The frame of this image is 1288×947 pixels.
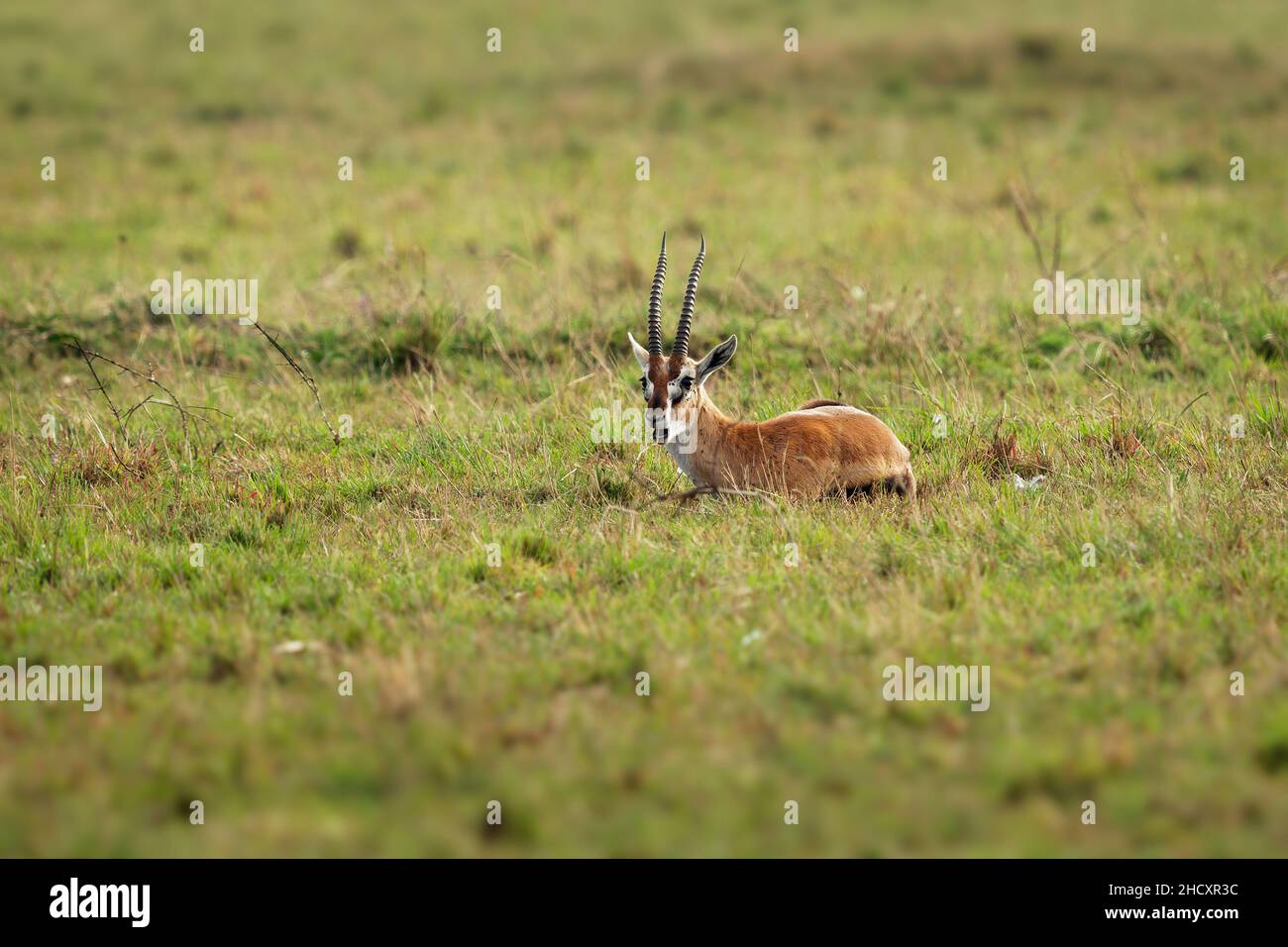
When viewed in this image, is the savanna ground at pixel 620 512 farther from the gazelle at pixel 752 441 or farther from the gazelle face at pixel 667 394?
the gazelle face at pixel 667 394

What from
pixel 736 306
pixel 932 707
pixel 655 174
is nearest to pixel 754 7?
pixel 655 174

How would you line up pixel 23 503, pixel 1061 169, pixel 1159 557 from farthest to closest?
1. pixel 1061 169
2. pixel 23 503
3. pixel 1159 557

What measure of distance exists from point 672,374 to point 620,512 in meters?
0.85

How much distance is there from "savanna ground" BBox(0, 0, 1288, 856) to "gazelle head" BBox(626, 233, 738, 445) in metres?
0.53

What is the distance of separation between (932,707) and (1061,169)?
13.3 meters

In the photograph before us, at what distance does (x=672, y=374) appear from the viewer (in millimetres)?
7414

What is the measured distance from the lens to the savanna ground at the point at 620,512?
4.48 m

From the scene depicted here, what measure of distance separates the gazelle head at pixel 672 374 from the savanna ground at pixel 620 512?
0.53 meters

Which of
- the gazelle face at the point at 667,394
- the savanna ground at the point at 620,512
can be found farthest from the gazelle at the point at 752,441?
the savanna ground at the point at 620,512

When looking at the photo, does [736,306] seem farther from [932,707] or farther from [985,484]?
[932,707]

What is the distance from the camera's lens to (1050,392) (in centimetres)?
946

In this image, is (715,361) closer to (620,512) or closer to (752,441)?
(752,441)

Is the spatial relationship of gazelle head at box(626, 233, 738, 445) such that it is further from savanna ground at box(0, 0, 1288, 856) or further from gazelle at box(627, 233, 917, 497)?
savanna ground at box(0, 0, 1288, 856)

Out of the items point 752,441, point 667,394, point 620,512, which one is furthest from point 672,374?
point 620,512
